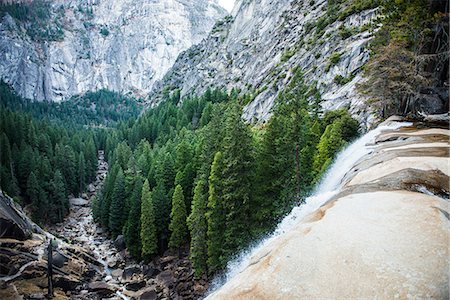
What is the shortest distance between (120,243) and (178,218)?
16.9 metres

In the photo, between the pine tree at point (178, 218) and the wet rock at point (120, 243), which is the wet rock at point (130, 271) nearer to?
the pine tree at point (178, 218)

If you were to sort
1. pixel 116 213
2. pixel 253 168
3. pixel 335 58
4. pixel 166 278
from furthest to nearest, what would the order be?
1. pixel 335 58
2. pixel 116 213
3. pixel 166 278
4. pixel 253 168

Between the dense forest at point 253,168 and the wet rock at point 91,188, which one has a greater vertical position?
the wet rock at point 91,188

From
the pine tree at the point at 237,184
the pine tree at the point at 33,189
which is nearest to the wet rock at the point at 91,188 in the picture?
the pine tree at the point at 33,189

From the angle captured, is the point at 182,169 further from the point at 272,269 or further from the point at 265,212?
the point at 272,269

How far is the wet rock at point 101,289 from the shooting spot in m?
35.6

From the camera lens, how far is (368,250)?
27.6ft

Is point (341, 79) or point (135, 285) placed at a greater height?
point (341, 79)

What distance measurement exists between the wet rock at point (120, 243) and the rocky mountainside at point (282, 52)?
1439 inches

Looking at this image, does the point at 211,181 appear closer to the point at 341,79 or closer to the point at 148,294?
the point at 148,294

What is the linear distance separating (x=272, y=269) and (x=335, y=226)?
276cm

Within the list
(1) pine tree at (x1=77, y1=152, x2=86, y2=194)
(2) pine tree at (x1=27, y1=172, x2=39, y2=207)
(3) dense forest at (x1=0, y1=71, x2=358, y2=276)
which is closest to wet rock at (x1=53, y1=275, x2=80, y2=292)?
(3) dense forest at (x1=0, y1=71, x2=358, y2=276)

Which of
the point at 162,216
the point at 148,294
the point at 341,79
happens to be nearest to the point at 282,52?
the point at 341,79

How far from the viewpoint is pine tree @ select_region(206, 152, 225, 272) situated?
2914 cm
